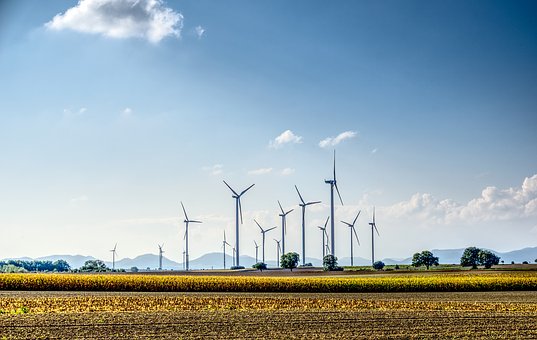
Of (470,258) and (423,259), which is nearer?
(470,258)

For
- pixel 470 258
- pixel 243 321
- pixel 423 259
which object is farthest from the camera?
pixel 423 259

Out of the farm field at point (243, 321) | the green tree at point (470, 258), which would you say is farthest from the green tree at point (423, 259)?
the farm field at point (243, 321)

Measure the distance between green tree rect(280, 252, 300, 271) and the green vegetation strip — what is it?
8947 cm

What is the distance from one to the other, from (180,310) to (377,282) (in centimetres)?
4077

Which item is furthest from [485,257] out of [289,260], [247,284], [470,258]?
[247,284]

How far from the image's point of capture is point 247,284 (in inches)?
3086

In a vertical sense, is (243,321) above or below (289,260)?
below

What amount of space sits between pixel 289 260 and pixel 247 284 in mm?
94336

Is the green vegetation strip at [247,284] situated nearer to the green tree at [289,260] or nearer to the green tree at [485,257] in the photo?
the green tree at [485,257]

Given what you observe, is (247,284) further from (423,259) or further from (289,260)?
(423,259)

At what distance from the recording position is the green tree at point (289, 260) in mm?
171250

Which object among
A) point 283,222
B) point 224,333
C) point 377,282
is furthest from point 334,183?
point 224,333

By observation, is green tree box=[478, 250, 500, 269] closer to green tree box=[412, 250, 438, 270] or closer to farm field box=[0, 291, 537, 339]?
green tree box=[412, 250, 438, 270]

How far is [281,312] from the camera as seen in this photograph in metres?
44.1
